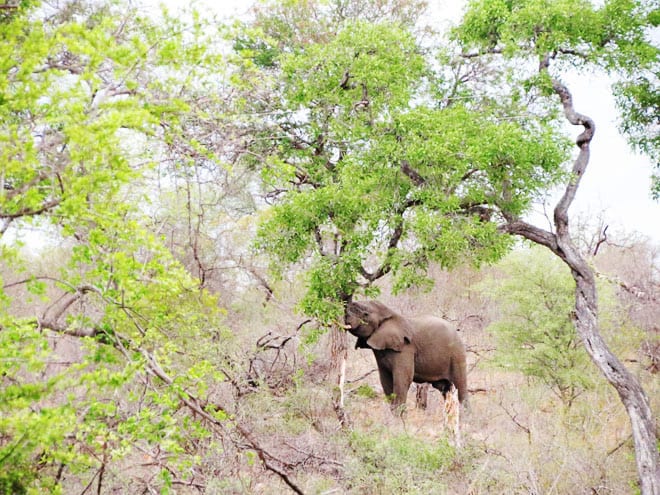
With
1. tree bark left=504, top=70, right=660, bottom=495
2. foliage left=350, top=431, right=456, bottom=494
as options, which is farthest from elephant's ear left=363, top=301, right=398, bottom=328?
tree bark left=504, top=70, right=660, bottom=495

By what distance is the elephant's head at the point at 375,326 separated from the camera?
11.6 m

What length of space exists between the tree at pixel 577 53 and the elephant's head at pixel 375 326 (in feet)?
9.87

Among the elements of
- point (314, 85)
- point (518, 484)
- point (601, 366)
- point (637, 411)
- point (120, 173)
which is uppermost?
point (314, 85)

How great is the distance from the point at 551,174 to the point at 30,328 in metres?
6.86

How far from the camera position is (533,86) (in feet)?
34.4

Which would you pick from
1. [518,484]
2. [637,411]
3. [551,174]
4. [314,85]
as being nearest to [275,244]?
[314,85]

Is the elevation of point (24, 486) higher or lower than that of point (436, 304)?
lower

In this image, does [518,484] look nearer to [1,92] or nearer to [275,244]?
[275,244]

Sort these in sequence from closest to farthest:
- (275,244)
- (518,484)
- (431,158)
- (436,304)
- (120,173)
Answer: (120,173)
(518,484)
(431,158)
(275,244)
(436,304)

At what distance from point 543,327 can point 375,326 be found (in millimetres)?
4263

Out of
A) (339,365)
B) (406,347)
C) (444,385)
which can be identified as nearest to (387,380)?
(406,347)

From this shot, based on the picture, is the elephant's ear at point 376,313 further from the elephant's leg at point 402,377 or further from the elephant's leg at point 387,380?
the elephant's leg at point 387,380

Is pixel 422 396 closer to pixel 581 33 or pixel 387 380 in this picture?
pixel 387 380

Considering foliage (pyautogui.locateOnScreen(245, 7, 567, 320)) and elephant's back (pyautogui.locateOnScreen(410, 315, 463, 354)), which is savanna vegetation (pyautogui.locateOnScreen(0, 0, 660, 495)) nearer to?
foliage (pyautogui.locateOnScreen(245, 7, 567, 320))
